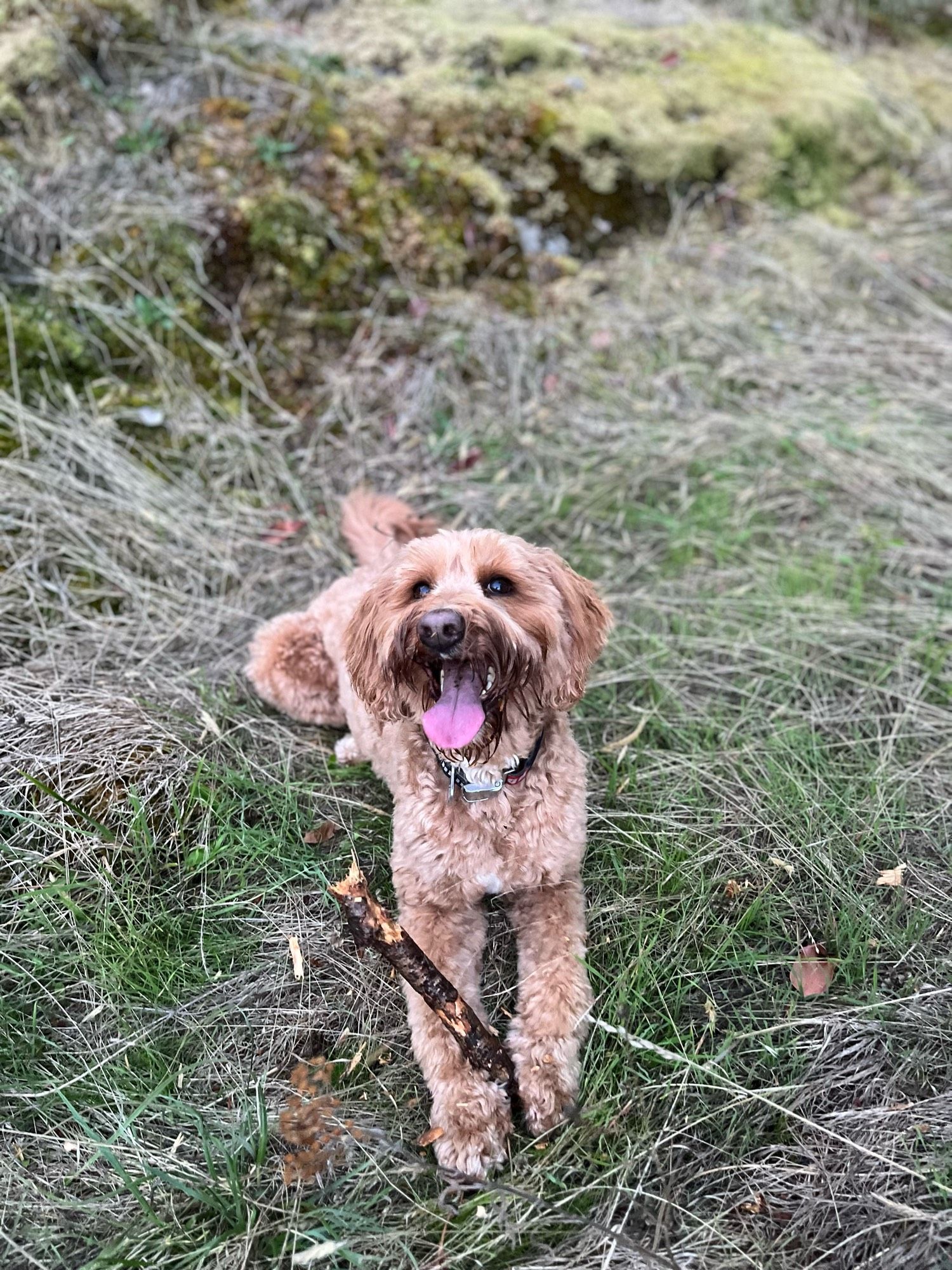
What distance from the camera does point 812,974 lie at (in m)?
2.56

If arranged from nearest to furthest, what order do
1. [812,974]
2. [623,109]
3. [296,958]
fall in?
[812,974], [296,958], [623,109]

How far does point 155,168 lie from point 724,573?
12.3ft

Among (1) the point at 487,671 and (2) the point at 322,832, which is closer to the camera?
(1) the point at 487,671

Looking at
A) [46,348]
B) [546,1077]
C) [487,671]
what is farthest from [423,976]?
[46,348]

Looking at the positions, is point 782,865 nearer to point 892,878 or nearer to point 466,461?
point 892,878

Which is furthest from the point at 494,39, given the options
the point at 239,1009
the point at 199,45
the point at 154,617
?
the point at 239,1009

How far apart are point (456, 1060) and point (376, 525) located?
6.33 ft

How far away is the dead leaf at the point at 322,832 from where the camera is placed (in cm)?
311

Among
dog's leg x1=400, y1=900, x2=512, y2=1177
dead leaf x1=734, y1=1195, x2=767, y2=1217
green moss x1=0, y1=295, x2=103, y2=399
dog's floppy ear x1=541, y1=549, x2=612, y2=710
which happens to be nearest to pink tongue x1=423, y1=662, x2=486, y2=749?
dog's floppy ear x1=541, y1=549, x2=612, y2=710

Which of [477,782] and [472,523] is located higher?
[477,782]

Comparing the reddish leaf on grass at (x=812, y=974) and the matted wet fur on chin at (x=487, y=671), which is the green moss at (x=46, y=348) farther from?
the reddish leaf on grass at (x=812, y=974)

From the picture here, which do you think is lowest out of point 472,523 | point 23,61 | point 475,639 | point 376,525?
point 472,523

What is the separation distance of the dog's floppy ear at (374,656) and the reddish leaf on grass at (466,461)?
85.4 inches

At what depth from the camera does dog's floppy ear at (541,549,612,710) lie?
2.63m
